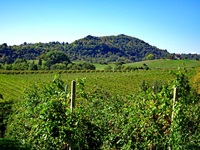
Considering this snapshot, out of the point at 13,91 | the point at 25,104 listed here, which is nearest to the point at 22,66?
the point at 13,91

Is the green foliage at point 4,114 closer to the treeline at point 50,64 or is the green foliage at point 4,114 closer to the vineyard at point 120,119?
the vineyard at point 120,119

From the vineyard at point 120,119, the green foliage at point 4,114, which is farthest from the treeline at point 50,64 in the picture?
the vineyard at point 120,119

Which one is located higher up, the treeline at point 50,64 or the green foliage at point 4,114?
the treeline at point 50,64

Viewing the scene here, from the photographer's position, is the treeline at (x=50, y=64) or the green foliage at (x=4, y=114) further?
the treeline at (x=50, y=64)

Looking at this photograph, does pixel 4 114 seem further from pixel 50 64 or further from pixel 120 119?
pixel 50 64

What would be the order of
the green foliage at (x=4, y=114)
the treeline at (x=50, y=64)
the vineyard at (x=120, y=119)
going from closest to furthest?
the vineyard at (x=120, y=119) < the green foliage at (x=4, y=114) < the treeline at (x=50, y=64)

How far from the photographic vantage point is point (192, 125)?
927cm

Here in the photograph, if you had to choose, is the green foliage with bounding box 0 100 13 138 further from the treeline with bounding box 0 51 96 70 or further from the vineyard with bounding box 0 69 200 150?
the treeline with bounding box 0 51 96 70

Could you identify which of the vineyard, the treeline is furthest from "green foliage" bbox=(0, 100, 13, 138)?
the treeline

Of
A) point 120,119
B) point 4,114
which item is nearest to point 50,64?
point 4,114

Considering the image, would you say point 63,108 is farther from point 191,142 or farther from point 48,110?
point 191,142

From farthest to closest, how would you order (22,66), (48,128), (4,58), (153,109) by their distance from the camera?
(4,58)
(22,66)
(153,109)
(48,128)

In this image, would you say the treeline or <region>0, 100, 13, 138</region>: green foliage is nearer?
<region>0, 100, 13, 138</region>: green foliage

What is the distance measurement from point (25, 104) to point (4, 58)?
13340cm
